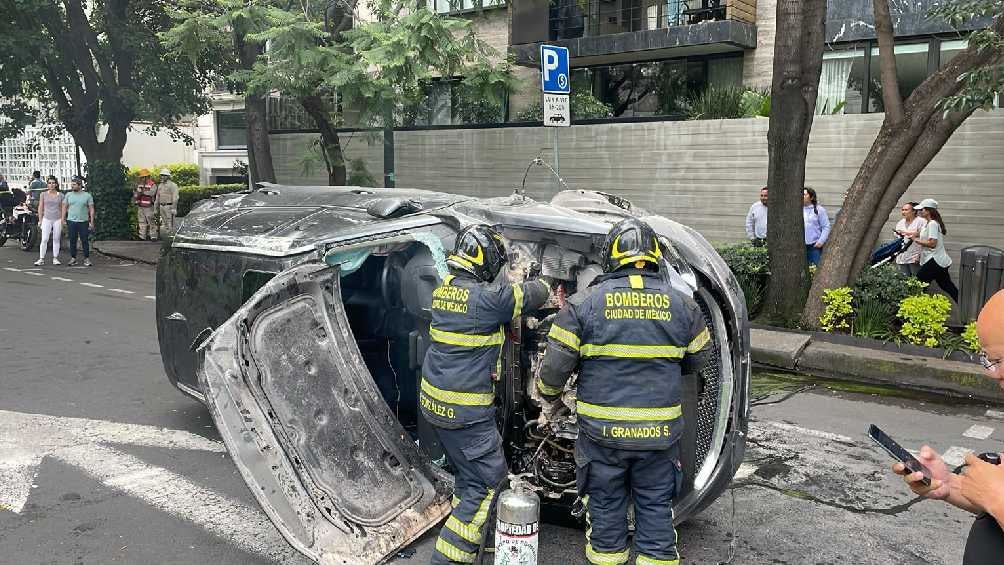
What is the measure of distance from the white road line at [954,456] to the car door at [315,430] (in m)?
3.44

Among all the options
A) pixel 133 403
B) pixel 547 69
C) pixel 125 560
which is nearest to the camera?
pixel 125 560

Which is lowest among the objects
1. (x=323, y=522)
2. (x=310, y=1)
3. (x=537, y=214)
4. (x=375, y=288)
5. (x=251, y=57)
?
(x=323, y=522)

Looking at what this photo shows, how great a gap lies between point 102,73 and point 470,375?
16.3 metres

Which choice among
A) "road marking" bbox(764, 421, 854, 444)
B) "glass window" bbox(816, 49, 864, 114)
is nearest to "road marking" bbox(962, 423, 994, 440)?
"road marking" bbox(764, 421, 854, 444)

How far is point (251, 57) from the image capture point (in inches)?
551

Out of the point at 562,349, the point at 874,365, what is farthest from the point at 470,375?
the point at 874,365

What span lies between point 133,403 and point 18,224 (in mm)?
14240

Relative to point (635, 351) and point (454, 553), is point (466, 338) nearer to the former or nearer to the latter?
point (635, 351)

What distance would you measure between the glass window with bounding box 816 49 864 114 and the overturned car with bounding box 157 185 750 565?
10614mm

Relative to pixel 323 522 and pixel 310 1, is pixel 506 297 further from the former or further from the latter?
pixel 310 1

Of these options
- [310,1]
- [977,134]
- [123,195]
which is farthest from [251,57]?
[977,134]

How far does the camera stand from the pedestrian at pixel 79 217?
599 inches

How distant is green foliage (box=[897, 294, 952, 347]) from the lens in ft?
26.3

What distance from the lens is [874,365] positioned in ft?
25.5
